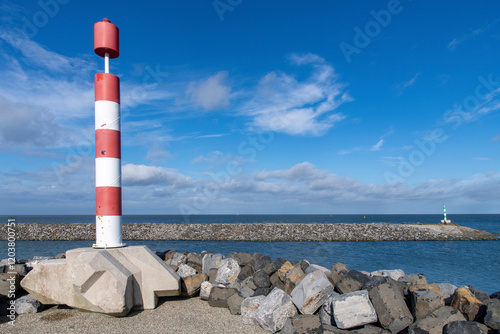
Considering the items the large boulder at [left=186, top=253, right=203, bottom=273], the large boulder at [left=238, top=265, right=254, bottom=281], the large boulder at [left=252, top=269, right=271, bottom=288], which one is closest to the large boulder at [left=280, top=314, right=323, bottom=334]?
the large boulder at [left=252, top=269, right=271, bottom=288]

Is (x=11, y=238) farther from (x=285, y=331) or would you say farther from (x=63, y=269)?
(x=285, y=331)

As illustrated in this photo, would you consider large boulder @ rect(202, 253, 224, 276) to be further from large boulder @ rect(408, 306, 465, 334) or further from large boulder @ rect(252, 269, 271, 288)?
large boulder @ rect(408, 306, 465, 334)

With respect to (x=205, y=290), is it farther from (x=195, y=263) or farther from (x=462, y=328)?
(x=462, y=328)

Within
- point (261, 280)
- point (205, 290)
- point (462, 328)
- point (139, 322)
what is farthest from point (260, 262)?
point (462, 328)

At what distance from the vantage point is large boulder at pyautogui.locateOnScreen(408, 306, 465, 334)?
4.96 meters

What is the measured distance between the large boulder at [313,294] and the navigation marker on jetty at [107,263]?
7.96 ft

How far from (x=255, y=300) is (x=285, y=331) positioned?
922 mm

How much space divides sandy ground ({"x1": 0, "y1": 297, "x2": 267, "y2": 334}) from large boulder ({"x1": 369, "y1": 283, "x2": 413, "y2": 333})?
199 cm

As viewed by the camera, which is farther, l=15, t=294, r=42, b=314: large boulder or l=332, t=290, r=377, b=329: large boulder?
l=15, t=294, r=42, b=314: large boulder

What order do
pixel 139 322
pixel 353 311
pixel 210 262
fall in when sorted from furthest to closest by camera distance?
pixel 210 262 → pixel 139 322 → pixel 353 311

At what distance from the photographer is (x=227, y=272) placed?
8094 mm

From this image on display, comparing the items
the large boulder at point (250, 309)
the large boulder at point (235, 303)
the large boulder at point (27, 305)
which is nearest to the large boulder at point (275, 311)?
the large boulder at point (250, 309)

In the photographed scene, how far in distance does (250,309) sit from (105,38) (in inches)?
241

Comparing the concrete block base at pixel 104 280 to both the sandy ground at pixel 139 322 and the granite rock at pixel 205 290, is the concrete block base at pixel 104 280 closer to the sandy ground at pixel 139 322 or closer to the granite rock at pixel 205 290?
the sandy ground at pixel 139 322
